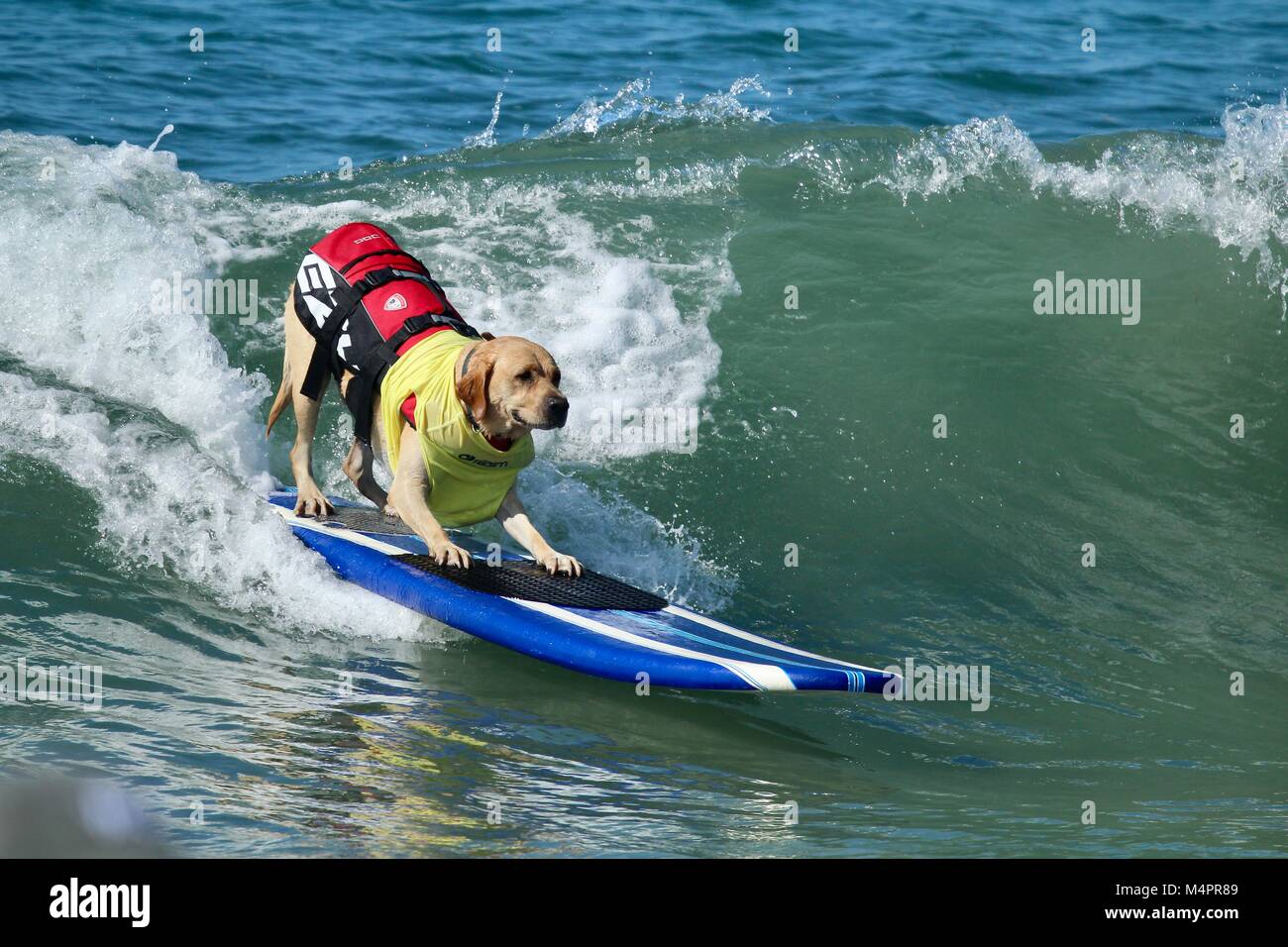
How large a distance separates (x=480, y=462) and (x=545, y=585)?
66 cm

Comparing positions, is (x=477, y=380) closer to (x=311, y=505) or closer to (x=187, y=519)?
(x=311, y=505)

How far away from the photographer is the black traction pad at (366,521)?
21.1 feet

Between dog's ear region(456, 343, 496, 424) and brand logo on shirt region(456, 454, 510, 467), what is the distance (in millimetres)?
277

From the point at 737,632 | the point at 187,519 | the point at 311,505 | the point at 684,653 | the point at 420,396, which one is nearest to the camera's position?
the point at 684,653

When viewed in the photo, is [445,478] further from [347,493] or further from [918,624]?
[918,624]

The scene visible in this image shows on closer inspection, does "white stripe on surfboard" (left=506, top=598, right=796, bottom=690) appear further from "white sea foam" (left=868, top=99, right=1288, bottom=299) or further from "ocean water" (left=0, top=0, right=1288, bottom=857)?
"white sea foam" (left=868, top=99, right=1288, bottom=299)

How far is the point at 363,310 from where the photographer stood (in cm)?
616

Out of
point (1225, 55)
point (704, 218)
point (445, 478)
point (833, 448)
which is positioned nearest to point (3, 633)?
point (445, 478)

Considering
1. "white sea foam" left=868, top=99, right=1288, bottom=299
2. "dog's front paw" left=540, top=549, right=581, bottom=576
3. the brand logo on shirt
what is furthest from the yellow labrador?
"white sea foam" left=868, top=99, right=1288, bottom=299

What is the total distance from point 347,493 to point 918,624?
122 inches

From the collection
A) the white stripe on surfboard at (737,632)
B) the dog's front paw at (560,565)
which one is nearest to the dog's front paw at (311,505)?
the dog's front paw at (560,565)

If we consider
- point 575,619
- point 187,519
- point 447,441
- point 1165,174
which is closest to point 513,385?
point 447,441

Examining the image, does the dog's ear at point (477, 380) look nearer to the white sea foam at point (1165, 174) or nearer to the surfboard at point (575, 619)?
the surfboard at point (575, 619)

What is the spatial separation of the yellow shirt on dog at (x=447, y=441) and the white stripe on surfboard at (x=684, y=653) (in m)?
0.50
